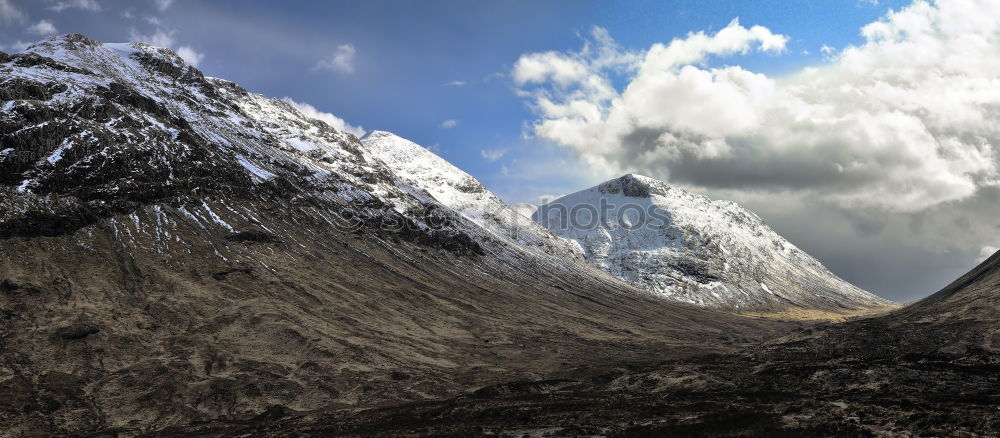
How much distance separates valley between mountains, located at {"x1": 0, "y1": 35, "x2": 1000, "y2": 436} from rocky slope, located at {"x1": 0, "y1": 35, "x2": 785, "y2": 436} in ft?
1.90

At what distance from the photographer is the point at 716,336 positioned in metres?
182

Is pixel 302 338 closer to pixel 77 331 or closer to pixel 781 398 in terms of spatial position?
pixel 77 331

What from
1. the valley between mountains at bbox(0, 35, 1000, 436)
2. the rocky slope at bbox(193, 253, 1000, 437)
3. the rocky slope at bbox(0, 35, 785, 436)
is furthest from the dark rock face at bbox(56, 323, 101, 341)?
the rocky slope at bbox(193, 253, 1000, 437)

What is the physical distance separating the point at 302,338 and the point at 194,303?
93.8ft

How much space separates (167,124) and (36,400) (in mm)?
146118

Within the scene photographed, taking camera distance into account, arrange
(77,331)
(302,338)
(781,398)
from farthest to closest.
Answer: (302,338)
(77,331)
(781,398)

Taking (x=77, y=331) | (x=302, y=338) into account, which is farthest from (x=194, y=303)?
(x=302, y=338)

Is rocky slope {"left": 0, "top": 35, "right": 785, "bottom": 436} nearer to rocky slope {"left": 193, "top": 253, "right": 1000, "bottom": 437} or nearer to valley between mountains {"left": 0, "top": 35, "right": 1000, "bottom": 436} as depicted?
valley between mountains {"left": 0, "top": 35, "right": 1000, "bottom": 436}

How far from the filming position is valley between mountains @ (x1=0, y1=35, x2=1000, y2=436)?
61031 mm

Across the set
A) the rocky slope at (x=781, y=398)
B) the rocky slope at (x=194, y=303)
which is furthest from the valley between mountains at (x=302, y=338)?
the rocky slope at (x=194, y=303)

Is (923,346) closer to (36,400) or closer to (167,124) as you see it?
(36,400)

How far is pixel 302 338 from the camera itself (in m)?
113

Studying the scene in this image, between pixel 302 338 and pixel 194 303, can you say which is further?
pixel 194 303

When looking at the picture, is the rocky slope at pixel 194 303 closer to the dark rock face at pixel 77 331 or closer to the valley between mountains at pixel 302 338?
the dark rock face at pixel 77 331
